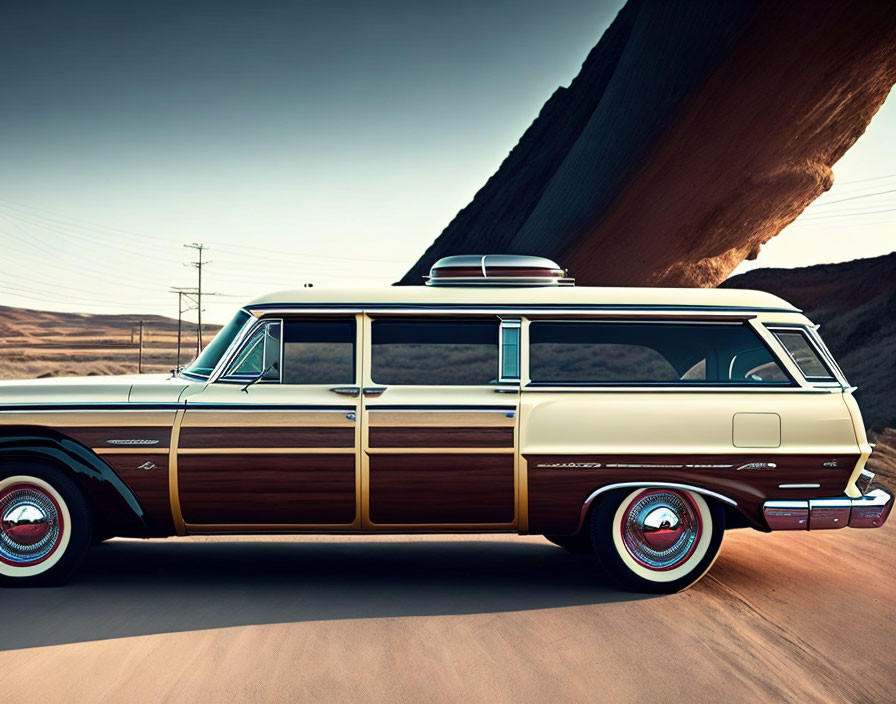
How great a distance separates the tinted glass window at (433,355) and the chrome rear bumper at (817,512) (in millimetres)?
2142

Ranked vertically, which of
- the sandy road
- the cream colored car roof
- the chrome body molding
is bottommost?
the sandy road

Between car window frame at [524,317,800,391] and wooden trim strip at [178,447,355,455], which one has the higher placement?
car window frame at [524,317,800,391]

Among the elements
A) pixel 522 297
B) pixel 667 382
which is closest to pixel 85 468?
pixel 522 297

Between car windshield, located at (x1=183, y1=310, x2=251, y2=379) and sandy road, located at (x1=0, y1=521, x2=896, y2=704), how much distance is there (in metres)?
1.47

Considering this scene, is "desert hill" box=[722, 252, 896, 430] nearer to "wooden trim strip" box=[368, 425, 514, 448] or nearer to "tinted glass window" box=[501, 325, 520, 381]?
"tinted glass window" box=[501, 325, 520, 381]

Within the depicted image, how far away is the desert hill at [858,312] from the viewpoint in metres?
23.4

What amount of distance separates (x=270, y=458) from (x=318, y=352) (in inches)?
36.6

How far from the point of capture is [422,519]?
6.14m

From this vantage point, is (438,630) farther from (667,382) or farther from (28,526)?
(28,526)

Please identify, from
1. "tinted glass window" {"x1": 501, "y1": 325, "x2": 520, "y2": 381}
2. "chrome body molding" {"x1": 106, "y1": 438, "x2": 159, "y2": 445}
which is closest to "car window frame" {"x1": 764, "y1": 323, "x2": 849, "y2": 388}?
"tinted glass window" {"x1": 501, "y1": 325, "x2": 520, "y2": 381}

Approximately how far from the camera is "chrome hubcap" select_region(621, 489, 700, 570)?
20.5ft

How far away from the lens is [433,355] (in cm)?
681

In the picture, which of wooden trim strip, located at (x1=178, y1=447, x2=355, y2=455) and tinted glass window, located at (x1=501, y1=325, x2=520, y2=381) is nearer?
wooden trim strip, located at (x1=178, y1=447, x2=355, y2=455)

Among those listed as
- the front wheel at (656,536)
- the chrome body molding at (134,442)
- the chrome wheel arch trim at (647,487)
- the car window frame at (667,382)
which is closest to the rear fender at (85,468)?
the chrome body molding at (134,442)
